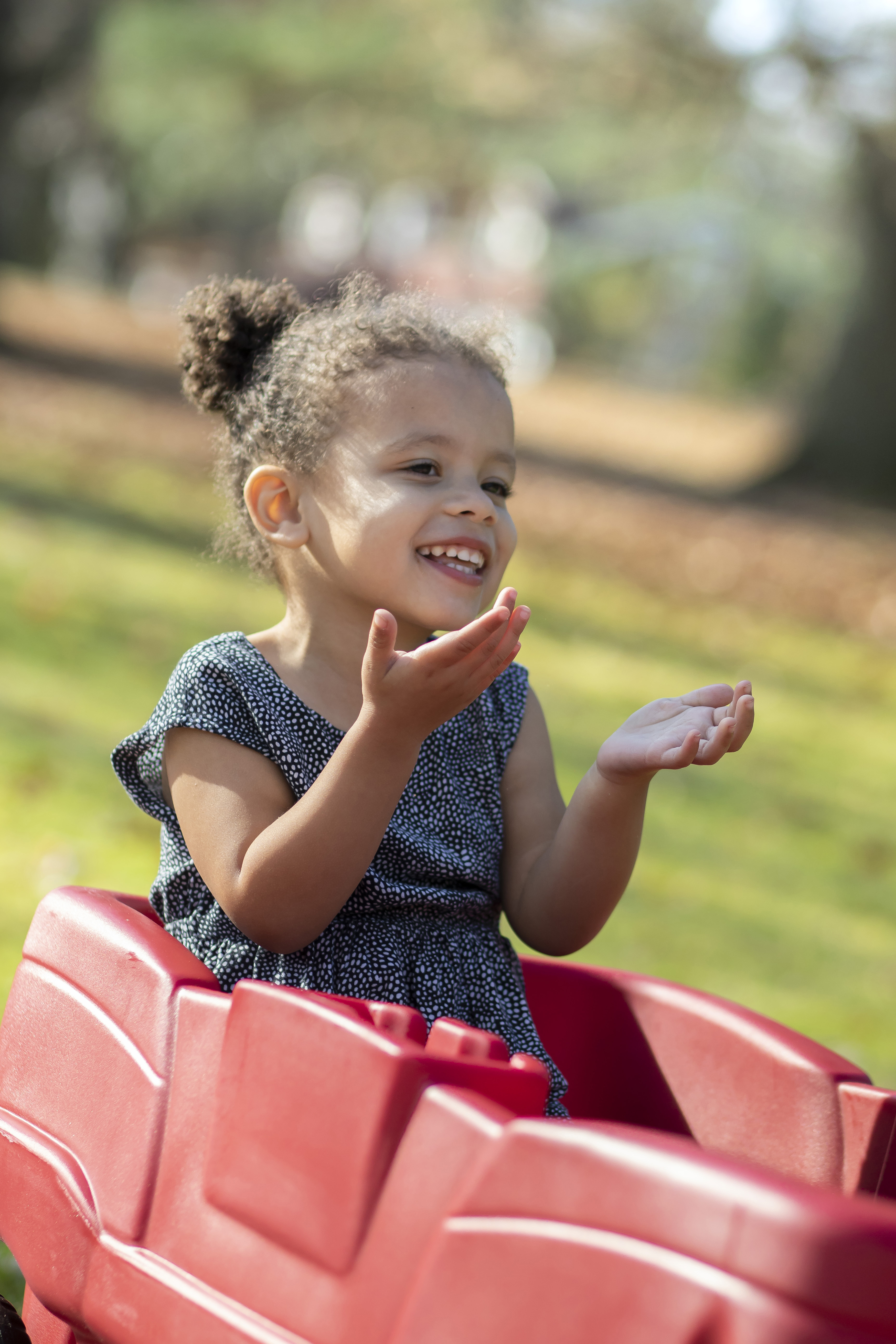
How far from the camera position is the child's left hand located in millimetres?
1466

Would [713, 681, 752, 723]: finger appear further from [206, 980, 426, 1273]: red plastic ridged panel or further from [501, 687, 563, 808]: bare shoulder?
[206, 980, 426, 1273]: red plastic ridged panel

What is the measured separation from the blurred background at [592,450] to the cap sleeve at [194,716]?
591mm

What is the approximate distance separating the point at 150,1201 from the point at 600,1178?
1.55ft

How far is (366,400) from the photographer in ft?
5.42

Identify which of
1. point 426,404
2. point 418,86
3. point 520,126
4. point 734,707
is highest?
point 418,86

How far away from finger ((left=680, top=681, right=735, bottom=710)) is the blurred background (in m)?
0.59

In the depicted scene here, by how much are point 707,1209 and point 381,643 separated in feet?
1.85

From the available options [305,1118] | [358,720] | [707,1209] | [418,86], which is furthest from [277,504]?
[418,86]

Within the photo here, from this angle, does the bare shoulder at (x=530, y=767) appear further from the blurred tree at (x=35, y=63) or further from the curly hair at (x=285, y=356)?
the blurred tree at (x=35, y=63)

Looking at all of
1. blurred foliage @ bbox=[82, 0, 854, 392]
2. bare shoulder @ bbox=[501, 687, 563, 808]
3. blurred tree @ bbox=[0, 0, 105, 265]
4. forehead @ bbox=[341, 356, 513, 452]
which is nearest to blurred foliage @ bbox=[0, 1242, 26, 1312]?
bare shoulder @ bbox=[501, 687, 563, 808]

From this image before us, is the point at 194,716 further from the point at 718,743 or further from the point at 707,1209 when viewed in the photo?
the point at 707,1209

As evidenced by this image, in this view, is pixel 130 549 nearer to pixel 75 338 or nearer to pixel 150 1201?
pixel 150 1201

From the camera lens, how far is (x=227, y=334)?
70.8 inches

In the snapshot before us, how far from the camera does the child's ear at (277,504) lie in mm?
1697
